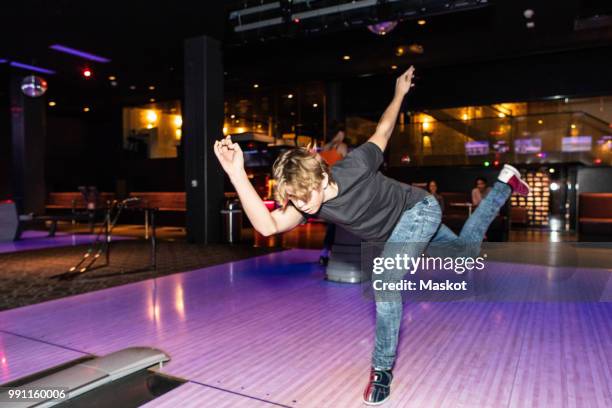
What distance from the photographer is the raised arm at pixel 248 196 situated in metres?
1.67

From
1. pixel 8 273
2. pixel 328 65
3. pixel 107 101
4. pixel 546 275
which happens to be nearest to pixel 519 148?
pixel 328 65

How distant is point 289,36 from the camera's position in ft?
22.9

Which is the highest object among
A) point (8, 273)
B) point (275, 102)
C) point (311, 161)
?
point (275, 102)

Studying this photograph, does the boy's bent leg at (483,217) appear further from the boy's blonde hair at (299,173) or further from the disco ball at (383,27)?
the disco ball at (383,27)

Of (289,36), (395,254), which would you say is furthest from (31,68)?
(395,254)

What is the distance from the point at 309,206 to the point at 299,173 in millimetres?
146

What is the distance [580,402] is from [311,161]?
1589 millimetres

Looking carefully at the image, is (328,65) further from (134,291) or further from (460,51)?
(134,291)

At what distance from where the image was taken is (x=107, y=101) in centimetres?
1443

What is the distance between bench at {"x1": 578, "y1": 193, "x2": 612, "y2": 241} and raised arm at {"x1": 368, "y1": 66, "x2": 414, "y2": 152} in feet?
24.5

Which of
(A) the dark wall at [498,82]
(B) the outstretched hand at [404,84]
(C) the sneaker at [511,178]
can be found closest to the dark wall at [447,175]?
(A) the dark wall at [498,82]

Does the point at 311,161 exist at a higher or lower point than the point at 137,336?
higher

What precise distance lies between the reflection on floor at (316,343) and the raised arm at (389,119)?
3.90 feet

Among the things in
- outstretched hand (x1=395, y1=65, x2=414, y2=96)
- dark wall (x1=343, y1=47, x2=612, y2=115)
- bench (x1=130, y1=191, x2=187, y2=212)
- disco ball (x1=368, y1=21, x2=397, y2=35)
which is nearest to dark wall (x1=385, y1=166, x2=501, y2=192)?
dark wall (x1=343, y1=47, x2=612, y2=115)
